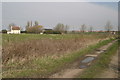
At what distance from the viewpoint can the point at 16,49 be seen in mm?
11133

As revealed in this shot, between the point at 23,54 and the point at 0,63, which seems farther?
the point at 23,54

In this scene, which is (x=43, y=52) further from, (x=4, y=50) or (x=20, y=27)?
(x=20, y=27)

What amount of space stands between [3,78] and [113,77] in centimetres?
501

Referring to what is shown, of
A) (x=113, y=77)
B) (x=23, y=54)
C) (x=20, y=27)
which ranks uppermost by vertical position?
(x=20, y=27)

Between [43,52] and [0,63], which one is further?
[43,52]

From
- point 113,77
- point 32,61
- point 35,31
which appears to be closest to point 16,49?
point 32,61

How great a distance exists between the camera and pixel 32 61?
36.0 feet

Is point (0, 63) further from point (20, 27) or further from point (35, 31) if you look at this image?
point (20, 27)

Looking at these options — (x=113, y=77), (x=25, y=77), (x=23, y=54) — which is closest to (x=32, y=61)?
(x=23, y=54)

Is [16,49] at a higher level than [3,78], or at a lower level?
higher

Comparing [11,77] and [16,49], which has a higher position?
[16,49]

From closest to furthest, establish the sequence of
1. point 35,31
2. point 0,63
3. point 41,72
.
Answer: point 41,72 < point 0,63 < point 35,31

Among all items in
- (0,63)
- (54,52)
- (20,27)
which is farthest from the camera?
(20,27)

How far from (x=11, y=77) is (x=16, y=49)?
3.80 metres
